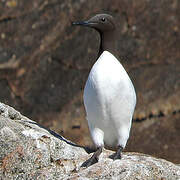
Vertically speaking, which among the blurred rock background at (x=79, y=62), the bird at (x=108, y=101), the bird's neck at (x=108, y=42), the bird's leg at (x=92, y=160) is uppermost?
the bird's neck at (x=108, y=42)

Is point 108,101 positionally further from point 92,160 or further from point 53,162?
point 53,162

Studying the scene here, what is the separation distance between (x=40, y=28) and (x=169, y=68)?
2.46m

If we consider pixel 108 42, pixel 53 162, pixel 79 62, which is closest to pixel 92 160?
pixel 53 162

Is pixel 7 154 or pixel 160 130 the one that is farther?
pixel 160 130

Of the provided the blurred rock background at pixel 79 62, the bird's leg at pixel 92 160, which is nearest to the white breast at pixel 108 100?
the bird's leg at pixel 92 160

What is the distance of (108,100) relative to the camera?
19.4ft

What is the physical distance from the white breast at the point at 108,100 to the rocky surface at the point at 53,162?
0.41 metres

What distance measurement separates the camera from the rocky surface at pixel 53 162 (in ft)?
17.3

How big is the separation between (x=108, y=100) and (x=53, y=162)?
2.87 ft

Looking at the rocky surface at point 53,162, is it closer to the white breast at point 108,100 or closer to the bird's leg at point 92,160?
the bird's leg at point 92,160

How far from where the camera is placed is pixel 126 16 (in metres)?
11.1

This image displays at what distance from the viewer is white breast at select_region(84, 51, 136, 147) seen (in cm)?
589

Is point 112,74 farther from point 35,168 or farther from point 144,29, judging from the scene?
point 144,29

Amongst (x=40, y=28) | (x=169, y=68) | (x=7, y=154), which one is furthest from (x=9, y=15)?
(x=7, y=154)
